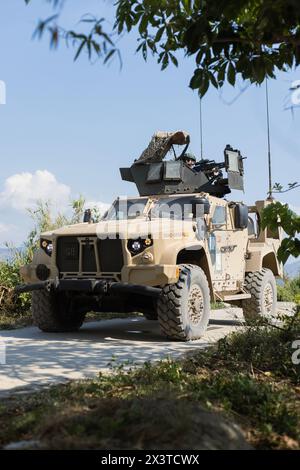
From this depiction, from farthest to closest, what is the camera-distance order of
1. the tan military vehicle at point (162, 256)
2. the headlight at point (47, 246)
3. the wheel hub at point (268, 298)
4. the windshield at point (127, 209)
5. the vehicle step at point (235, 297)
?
the wheel hub at point (268, 298) → the vehicle step at point (235, 297) → the windshield at point (127, 209) → the headlight at point (47, 246) → the tan military vehicle at point (162, 256)

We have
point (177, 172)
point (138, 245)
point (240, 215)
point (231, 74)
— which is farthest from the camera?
point (240, 215)

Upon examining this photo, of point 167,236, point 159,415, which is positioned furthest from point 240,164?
point 159,415

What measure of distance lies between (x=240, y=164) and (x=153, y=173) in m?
1.58

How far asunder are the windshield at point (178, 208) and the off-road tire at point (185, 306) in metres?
0.98

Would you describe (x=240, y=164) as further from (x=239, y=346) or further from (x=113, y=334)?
(x=239, y=346)

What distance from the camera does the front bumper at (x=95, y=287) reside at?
23.3 ft

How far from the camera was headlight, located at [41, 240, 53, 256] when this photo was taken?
8031mm

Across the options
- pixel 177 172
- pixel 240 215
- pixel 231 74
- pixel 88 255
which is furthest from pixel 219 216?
pixel 231 74

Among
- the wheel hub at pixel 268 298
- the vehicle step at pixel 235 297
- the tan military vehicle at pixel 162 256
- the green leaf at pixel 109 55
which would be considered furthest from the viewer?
the wheel hub at pixel 268 298

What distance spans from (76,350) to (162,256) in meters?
1.58

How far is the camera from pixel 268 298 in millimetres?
10227

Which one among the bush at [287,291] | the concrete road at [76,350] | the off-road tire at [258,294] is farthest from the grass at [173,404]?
the bush at [287,291]

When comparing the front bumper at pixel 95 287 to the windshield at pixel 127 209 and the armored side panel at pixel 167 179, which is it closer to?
the windshield at pixel 127 209

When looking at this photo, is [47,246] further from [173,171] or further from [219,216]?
[219,216]
